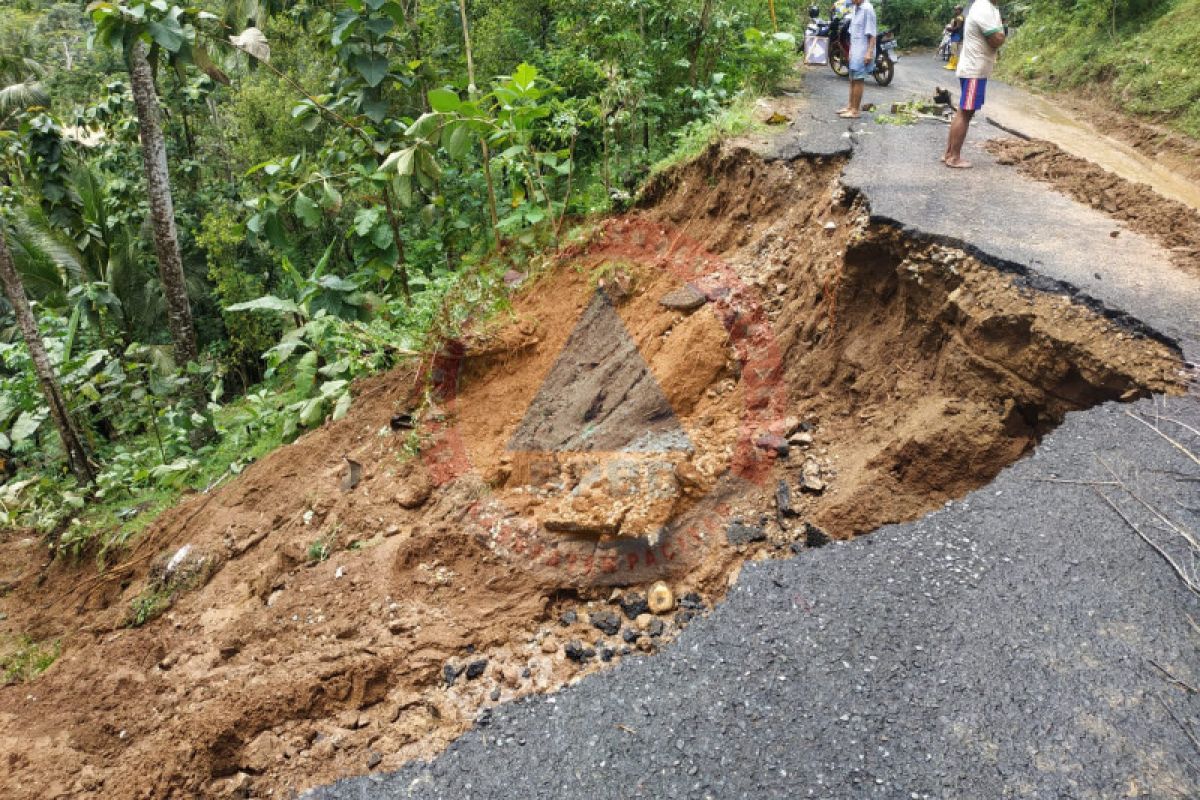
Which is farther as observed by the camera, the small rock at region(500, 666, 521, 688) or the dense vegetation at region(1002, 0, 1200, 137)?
the dense vegetation at region(1002, 0, 1200, 137)

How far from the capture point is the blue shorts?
20.0 feet

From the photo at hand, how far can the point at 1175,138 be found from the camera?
8547 millimetres

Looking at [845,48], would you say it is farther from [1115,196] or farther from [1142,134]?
[1115,196]

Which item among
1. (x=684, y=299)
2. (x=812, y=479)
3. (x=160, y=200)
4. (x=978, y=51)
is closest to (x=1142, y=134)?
(x=978, y=51)

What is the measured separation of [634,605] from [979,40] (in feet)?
18.5

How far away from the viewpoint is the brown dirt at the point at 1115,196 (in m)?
4.84

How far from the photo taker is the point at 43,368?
7.25 metres

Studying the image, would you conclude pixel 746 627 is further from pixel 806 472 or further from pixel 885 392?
pixel 885 392

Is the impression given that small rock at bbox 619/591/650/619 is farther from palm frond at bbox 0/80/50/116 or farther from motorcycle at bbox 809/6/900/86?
motorcycle at bbox 809/6/900/86

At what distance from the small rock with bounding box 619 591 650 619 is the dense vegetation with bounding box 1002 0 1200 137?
359 inches

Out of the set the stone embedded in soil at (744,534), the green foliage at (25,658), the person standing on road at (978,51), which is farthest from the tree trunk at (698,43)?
the green foliage at (25,658)

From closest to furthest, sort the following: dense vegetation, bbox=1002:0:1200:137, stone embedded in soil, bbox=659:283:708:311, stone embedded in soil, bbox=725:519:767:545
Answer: stone embedded in soil, bbox=725:519:767:545, stone embedded in soil, bbox=659:283:708:311, dense vegetation, bbox=1002:0:1200:137

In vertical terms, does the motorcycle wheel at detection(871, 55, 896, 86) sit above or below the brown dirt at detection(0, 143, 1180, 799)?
above

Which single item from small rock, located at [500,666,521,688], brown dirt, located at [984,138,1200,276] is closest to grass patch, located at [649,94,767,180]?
brown dirt, located at [984,138,1200,276]
